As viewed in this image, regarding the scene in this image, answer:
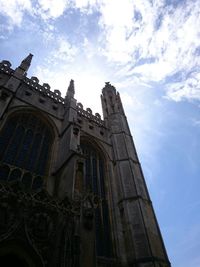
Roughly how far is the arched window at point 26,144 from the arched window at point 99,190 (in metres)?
2.85

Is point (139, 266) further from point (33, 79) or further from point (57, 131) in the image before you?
point (33, 79)

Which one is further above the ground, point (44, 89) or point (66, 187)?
point (44, 89)

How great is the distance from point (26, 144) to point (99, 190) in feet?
16.4

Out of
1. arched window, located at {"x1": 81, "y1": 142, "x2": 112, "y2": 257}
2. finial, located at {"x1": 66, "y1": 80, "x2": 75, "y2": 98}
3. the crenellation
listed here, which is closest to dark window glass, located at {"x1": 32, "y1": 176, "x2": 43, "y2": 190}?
arched window, located at {"x1": 81, "y1": 142, "x2": 112, "y2": 257}

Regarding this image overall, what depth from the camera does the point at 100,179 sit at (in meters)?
13.3

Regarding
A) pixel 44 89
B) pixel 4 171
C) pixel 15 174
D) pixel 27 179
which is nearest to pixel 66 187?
pixel 27 179

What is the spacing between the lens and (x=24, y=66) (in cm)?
1510

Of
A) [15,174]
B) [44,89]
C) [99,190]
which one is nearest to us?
[15,174]

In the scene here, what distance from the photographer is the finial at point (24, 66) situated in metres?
14.4

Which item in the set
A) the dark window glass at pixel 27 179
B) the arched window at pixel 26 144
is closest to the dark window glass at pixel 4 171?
the arched window at pixel 26 144

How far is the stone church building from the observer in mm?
5781

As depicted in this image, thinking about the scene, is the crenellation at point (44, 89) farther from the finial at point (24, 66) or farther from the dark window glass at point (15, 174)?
the dark window glass at point (15, 174)

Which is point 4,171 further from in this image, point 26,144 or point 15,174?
point 26,144

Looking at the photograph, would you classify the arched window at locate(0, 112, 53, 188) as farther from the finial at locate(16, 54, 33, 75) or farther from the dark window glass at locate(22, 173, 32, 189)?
the finial at locate(16, 54, 33, 75)
